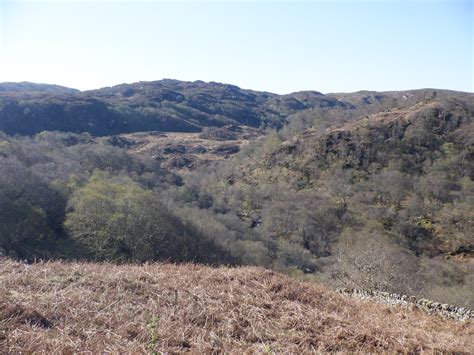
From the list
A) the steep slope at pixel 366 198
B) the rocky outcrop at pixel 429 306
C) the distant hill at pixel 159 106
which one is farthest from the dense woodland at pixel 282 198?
the rocky outcrop at pixel 429 306

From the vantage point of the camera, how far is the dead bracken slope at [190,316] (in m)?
3.60

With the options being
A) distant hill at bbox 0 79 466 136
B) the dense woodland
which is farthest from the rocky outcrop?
distant hill at bbox 0 79 466 136

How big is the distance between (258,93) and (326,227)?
15003 centimetres

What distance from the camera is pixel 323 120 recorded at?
67.5m

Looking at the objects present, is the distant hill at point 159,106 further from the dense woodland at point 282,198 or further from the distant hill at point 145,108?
the dense woodland at point 282,198

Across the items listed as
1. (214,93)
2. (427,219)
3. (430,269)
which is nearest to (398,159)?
(427,219)

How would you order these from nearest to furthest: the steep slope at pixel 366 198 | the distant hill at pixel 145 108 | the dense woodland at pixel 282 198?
the dense woodland at pixel 282 198, the steep slope at pixel 366 198, the distant hill at pixel 145 108

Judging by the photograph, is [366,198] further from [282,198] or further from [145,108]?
[145,108]

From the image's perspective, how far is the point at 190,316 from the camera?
416 cm

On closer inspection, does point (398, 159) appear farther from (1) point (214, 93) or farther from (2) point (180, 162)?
(1) point (214, 93)

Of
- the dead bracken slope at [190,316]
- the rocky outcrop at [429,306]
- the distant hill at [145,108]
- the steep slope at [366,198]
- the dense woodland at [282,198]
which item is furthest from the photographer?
the distant hill at [145,108]

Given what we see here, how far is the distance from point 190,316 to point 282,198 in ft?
125

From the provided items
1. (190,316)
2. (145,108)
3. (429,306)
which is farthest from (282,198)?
(145,108)

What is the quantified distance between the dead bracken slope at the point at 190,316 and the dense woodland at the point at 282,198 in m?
9.75
